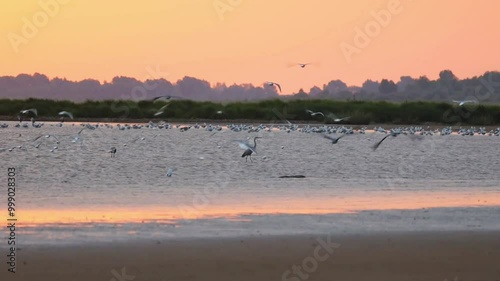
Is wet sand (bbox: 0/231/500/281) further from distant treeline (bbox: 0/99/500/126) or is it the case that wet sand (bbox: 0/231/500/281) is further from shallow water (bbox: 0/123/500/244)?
distant treeline (bbox: 0/99/500/126)

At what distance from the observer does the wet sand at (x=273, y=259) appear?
8.96 metres

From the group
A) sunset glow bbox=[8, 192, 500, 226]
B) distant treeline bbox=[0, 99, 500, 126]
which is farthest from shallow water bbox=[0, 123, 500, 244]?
distant treeline bbox=[0, 99, 500, 126]

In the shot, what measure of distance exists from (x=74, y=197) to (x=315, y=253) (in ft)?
22.1

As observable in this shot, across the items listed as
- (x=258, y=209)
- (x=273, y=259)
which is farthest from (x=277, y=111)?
(x=273, y=259)

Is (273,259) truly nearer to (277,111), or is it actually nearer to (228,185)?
(228,185)

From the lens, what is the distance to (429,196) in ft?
55.5

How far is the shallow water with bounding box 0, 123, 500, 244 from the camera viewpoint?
13.1m

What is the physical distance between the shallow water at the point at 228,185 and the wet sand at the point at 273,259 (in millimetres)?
1059

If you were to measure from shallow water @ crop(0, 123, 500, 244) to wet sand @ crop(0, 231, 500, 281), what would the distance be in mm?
1059

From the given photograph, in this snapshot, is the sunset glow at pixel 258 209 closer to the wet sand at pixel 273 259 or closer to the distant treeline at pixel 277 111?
the wet sand at pixel 273 259

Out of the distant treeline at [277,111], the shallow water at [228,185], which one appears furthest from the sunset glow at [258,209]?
the distant treeline at [277,111]

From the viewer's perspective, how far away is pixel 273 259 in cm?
982

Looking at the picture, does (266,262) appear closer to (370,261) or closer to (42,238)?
(370,261)

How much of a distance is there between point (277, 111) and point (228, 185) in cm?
5357
